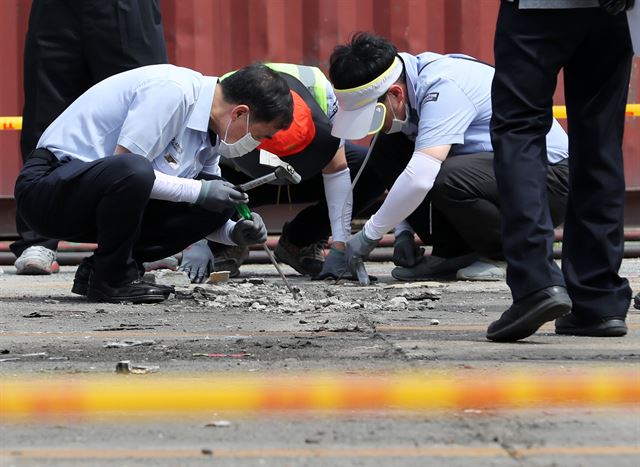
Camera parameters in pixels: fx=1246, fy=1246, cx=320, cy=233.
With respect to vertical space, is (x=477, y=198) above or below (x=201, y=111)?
below

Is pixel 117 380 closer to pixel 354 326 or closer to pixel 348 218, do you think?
pixel 354 326

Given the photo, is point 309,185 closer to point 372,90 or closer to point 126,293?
point 372,90

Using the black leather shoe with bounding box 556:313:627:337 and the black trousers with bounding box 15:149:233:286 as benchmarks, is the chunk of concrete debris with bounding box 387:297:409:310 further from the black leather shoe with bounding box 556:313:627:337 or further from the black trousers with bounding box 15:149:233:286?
the black leather shoe with bounding box 556:313:627:337

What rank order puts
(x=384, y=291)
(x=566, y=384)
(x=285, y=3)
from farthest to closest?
(x=285, y=3) < (x=384, y=291) < (x=566, y=384)

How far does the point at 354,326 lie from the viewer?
3.66 metres

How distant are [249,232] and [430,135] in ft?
2.59

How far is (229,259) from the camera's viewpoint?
564 centimetres

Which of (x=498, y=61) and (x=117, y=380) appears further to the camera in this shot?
(x=498, y=61)

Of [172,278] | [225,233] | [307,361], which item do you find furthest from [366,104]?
[307,361]

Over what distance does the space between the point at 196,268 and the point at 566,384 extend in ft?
9.74

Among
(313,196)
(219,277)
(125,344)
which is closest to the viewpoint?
A: (125,344)

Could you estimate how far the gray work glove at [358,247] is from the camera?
5.05m

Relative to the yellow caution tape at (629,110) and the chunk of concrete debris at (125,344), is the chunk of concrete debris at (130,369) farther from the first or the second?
the yellow caution tape at (629,110)

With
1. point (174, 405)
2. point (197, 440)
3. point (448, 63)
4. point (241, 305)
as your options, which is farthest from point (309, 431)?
point (448, 63)
